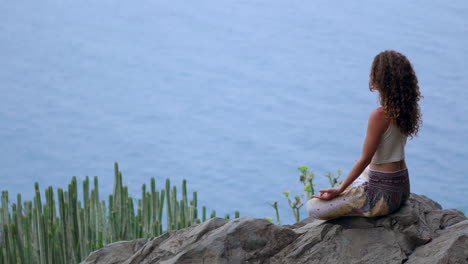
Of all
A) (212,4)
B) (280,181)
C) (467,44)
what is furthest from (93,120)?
(467,44)

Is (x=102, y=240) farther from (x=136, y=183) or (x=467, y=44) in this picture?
(x=467, y=44)

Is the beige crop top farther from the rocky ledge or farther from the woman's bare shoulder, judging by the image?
the rocky ledge

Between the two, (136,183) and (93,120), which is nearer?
(136,183)

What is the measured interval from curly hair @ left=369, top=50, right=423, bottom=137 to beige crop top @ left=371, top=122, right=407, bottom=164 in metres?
0.02

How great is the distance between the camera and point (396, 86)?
2.03m

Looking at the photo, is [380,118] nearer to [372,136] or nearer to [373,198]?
[372,136]

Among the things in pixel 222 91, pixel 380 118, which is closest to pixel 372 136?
pixel 380 118

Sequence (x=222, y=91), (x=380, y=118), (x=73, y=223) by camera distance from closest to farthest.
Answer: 1. (x=380, y=118)
2. (x=73, y=223)
3. (x=222, y=91)

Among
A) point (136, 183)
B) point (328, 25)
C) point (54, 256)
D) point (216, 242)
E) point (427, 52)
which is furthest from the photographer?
point (328, 25)

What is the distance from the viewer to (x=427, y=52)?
7.67 m

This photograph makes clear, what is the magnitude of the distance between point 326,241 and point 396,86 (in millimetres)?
553

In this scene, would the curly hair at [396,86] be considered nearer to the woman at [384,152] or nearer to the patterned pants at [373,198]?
the woman at [384,152]

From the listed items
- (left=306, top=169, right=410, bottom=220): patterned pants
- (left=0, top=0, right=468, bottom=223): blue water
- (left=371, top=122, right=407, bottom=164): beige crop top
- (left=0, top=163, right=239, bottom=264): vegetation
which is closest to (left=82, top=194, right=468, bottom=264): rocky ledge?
(left=306, top=169, right=410, bottom=220): patterned pants

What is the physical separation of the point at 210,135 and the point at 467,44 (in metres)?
3.34
